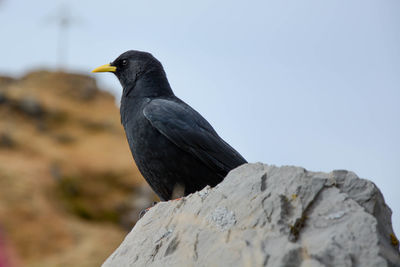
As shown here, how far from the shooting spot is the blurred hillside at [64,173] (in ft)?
65.1

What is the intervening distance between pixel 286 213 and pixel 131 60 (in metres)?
3.98

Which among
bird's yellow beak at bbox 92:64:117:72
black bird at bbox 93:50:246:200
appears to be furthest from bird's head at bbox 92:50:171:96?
black bird at bbox 93:50:246:200

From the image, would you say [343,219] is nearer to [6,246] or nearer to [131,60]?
[6,246]

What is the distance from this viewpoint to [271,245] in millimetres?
3123

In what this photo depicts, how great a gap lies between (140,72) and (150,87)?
29 centimetres

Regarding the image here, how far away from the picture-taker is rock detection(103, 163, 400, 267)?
3.02 m

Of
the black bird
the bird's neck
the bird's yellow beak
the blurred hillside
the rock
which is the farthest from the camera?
the blurred hillside

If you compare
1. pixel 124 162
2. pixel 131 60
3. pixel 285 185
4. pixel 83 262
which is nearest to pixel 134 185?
pixel 124 162

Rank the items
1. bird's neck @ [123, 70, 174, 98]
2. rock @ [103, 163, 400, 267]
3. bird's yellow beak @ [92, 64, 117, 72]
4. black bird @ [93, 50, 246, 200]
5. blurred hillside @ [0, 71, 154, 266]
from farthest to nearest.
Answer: blurred hillside @ [0, 71, 154, 266]
bird's yellow beak @ [92, 64, 117, 72]
bird's neck @ [123, 70, 174, 98]
black bird @ [93, 50, 246, 200]
rock @ [103, 163, 400, 267]

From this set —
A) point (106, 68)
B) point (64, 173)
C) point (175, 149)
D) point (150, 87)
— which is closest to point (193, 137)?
point (175, 149)

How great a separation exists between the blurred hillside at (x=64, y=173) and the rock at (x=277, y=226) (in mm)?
14739

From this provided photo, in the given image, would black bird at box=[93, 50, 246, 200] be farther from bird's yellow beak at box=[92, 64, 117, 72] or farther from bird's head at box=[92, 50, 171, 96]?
bird's yellow beak at box=[92, 64, 117, 72]

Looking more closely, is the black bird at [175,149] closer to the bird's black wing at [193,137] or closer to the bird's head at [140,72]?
the bird's black wing at [193,137]

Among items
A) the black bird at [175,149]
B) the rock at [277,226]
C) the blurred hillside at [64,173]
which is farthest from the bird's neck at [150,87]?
the blurred hillside at [64,173]
